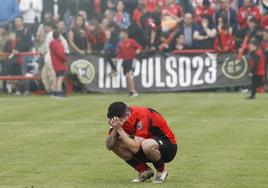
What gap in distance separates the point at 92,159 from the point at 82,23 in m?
17.8

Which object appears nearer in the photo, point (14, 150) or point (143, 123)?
point (143, 123)

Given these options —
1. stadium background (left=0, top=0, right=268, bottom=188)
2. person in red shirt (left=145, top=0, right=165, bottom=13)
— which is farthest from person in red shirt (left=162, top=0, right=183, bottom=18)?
stadium background (left=0, top=0, right=268, bottom=188)

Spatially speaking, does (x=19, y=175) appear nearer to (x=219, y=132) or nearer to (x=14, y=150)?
(x=14, y=150)

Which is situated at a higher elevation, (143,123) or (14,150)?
(143,123)

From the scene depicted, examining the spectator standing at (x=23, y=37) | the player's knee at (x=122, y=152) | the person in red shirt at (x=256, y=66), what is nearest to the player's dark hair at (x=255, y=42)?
the person in red shirt at (x=256, y=66)

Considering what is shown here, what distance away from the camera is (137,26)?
2998 cm

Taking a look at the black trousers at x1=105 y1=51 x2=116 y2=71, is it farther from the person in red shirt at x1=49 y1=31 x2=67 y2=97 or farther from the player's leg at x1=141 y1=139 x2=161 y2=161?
the player's leg at x1=141 y1=139 x2=161 y2=161

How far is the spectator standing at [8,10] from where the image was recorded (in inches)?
1234

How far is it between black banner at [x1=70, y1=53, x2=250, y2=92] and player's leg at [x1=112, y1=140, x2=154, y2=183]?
18537 millimetres

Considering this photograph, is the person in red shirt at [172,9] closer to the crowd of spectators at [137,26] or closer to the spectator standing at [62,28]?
the crowd of spectators at [137,26]

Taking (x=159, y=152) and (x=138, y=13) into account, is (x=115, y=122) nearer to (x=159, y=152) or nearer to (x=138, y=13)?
(x=159, y=152)

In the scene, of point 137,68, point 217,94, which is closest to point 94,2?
point 137,68

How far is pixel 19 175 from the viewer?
11.7m

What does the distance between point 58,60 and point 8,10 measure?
3939 millimetres
